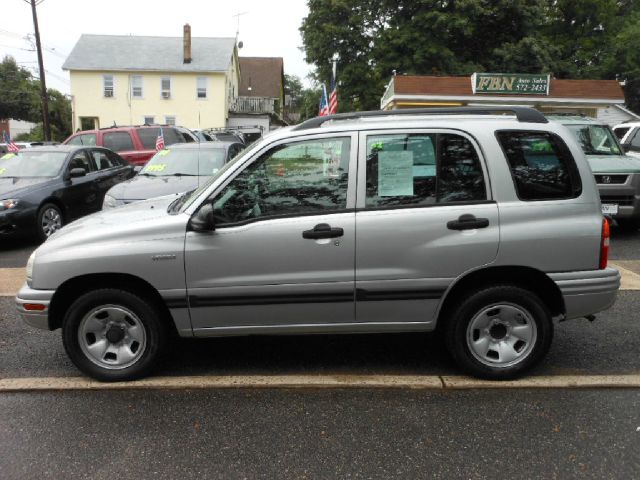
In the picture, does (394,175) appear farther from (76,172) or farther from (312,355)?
(76,172)

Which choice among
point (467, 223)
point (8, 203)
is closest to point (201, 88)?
point (8, 203)

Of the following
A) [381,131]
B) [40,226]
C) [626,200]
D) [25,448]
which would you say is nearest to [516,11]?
[626,200]

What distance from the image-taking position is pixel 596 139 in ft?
31.7

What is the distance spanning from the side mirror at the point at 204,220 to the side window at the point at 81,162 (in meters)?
7.02

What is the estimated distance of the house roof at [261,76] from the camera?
54250mm

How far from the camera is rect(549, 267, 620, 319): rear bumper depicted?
3717 millimetres

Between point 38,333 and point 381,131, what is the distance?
344 cm

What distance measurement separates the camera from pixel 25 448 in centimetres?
313

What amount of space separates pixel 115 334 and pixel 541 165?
3.06m

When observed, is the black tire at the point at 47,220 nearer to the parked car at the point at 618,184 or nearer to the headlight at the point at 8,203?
the headlight at the point at 8,203

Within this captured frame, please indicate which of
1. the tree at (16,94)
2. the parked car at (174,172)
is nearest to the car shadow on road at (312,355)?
the parked car at (174,172)

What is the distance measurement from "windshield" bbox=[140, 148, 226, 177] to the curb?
16.9ft

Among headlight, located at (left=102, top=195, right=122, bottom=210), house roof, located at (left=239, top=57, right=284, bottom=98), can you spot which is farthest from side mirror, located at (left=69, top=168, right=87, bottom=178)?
house roof, located at (left=239, top=57, right=284, bottom=98)

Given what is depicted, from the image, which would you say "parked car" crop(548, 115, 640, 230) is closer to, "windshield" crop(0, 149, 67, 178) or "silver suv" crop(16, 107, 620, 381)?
"silver suv" crop(16, 107, 620, 381)
